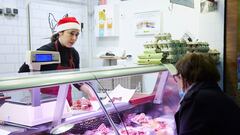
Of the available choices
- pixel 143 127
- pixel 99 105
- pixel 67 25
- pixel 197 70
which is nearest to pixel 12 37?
pixel 67 25

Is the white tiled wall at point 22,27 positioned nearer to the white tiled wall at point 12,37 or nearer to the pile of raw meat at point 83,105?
the white tiled wall at point 12,37

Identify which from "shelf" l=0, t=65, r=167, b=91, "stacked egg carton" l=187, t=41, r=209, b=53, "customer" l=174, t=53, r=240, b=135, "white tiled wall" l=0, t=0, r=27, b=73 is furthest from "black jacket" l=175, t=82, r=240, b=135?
"white tiled wall" l=0, t=0, r=27, b=73

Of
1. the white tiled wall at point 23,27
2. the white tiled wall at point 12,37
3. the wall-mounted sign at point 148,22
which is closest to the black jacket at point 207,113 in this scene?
the wall-mounted sign at point 148,22

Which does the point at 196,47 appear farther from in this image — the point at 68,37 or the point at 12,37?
the point at 12,37

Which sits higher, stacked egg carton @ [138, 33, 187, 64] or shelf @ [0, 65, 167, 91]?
stacked egg carton @ [138, 33, 187, 64]

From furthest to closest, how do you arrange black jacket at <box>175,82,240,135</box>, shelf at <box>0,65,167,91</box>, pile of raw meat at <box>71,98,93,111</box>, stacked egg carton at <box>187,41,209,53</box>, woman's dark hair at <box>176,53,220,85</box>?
stacked egg carton at <box>187,41,209,53</box> < pile of raw meat at <box>71,98,93,111</box> < woman's dark hair at <box>176,53,220,85</box> < black jacket at <box>175,82,240,135</box> < shelf at <box>0,65,167,91</box>

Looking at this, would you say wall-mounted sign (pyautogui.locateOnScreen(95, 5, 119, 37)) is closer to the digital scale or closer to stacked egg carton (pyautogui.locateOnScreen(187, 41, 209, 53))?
stacked egg carton (pyautogui.locateOnScreen(187, 41, 209, 53))

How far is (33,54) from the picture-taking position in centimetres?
199

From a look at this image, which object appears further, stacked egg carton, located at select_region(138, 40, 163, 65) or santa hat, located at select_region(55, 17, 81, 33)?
santa hat, located at select_region(55, 17, 81, 33)

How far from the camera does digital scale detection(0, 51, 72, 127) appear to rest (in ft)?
6.23

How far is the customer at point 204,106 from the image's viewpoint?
5.66 ft

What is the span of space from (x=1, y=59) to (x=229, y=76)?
3876 millimetres

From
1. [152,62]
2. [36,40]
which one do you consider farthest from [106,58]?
[152,62]

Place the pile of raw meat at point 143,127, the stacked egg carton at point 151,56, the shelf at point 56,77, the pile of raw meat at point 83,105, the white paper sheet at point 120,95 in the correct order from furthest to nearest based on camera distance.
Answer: the stacked egg carton at point 151,56 → the white paper sheet at point 120,95 → the pile of raw meat at point 83,105 → the pile of raw meat at point 143,127 → the shelf at point 56,77
